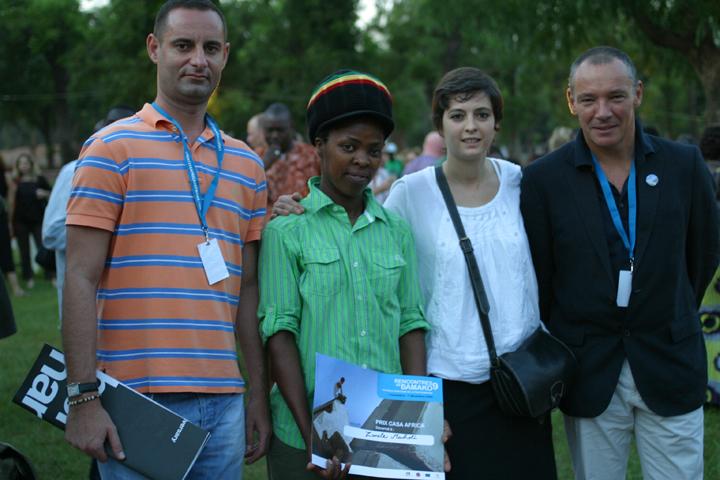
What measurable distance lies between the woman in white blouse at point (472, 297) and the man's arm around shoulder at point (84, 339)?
134 centimetres

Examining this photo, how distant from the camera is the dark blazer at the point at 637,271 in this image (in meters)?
3.58

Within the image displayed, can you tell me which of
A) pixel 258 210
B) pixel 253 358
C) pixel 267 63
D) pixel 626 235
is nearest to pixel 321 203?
pixel 258 210

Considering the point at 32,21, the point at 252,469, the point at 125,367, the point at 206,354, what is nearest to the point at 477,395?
the point at 206,354

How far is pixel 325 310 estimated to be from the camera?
310 centimetres

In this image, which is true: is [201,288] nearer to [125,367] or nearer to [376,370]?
[125,367]

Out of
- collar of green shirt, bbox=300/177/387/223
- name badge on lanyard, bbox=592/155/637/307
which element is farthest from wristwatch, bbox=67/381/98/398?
name badge on lanyard, bbox=592/155/637/307

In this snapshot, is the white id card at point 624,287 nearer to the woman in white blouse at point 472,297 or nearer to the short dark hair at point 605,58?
the woman in white blouse at point 472,297

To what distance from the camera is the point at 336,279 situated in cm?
312

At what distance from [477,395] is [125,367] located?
4.65 ft

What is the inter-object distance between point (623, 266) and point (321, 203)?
1.31 meters

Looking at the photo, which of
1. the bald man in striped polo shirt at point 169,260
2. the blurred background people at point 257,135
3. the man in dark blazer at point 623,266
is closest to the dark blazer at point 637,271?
the man in dark blazer at point 623,266

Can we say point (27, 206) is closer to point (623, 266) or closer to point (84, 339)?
point (84, 339)

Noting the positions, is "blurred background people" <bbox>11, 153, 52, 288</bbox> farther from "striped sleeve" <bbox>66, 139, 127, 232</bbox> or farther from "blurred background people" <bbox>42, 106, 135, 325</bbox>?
"striped sleeve" <bbox>66, 139, 127, 232</bbox>

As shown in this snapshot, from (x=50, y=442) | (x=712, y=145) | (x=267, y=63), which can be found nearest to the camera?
(x=50, y=442)
